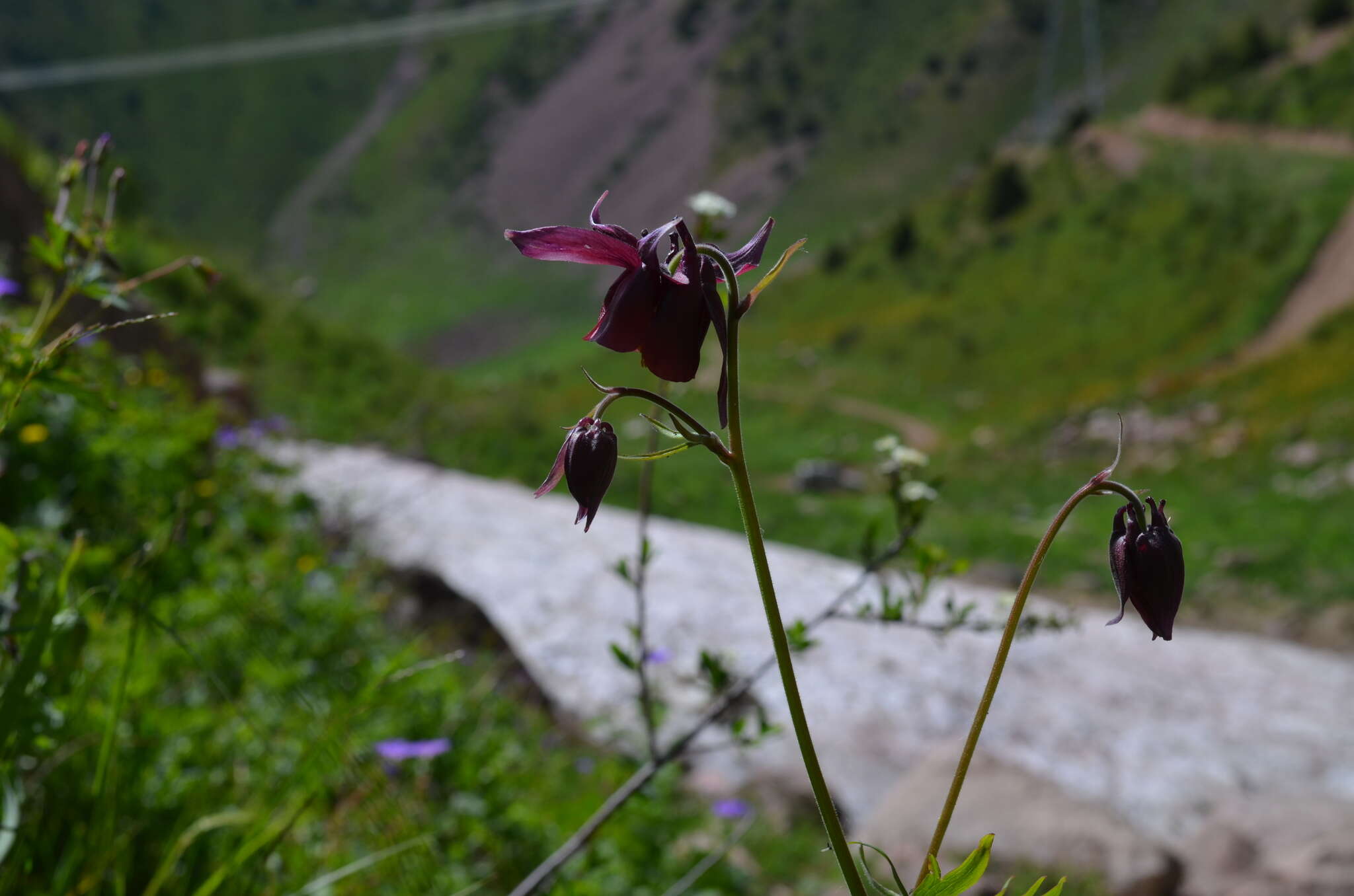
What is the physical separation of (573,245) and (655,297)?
0.07 metres

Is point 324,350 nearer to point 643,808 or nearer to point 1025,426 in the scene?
point 643,808

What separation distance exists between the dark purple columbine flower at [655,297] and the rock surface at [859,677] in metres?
3.34

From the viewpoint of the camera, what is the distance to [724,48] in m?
59.8

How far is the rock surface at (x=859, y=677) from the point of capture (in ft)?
15.0

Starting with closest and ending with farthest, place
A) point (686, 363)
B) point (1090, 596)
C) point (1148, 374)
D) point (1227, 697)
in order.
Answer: point (686, 363), point (1227, 697), point (1090, 596), point (1148, 374)

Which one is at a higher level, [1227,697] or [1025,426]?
[1025,426]

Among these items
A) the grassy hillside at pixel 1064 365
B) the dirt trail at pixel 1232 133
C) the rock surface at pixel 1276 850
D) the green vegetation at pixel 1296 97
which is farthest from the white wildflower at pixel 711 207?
the green vegetation at pixel 1296 97

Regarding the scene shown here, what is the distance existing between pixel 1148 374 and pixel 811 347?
9.14 m

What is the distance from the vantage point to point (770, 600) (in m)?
0.81

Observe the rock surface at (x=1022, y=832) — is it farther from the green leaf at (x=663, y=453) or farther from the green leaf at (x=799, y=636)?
the green leaf at (x=663, y=453)

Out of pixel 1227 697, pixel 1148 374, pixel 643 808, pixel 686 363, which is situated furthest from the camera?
pixel 1148 374

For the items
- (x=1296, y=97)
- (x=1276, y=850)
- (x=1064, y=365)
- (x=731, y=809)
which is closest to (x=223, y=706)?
(x=731, y=809)

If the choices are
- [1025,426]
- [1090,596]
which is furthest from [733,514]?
[1025,426]

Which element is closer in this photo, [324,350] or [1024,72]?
[324,350]
